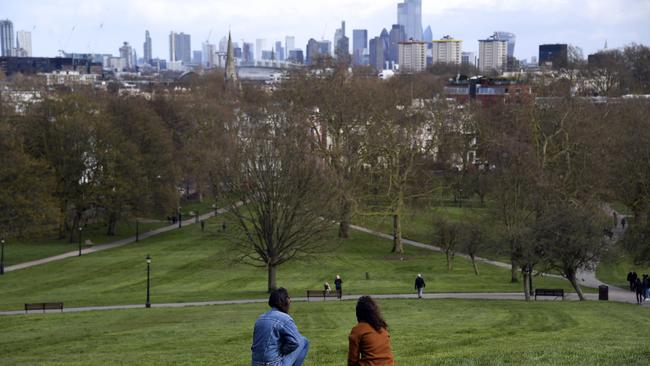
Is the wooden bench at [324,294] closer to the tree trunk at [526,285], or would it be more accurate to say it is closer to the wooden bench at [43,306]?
the tree trunk at [526,285]

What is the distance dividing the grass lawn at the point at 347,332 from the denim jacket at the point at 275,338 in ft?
19.6

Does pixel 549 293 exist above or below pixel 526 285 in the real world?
below

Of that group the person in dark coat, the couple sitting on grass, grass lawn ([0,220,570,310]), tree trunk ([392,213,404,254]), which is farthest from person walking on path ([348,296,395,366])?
tree trunk ([392,213,404,254])

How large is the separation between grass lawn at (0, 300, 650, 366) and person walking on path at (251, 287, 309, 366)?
5.90 metres

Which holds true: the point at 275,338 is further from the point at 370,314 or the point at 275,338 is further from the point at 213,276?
the point at 213,276

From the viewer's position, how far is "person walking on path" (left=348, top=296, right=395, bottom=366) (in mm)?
9477

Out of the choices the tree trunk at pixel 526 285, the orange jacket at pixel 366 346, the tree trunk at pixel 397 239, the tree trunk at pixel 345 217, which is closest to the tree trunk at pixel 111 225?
the tree trunk at pixel 345 217

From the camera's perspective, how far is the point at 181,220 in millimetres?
74625

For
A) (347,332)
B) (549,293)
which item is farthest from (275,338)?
(549,293)

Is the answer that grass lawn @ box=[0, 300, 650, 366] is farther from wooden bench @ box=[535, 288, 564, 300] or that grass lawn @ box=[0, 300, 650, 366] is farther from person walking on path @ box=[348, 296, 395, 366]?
person walking on path @ box=[348, 296, 395, 366]

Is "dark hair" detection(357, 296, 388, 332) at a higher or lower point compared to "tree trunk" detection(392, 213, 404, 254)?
higher

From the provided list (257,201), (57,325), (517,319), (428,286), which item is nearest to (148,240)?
(257,201)

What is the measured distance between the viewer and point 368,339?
9.48m

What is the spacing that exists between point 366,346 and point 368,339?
0.26ft
